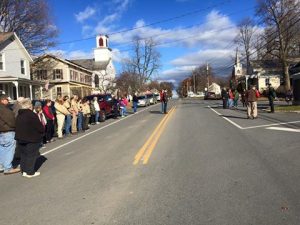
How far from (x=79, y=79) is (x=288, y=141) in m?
63.2

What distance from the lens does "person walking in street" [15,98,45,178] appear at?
32.4ft

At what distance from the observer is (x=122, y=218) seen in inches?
240

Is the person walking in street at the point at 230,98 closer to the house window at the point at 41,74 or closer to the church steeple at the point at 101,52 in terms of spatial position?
the house window at the point at 41,74

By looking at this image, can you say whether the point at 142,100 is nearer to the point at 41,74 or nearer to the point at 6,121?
the point at 41,74

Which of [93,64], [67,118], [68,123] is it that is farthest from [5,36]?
[93,64]

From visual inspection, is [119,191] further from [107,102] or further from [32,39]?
[32,39]

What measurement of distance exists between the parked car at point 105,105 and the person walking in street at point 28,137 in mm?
18005

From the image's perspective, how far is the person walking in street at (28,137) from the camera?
32.4 ft

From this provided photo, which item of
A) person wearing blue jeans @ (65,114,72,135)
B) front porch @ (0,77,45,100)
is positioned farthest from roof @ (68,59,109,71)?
person wearing blue jeans @ (65,114,72,135)

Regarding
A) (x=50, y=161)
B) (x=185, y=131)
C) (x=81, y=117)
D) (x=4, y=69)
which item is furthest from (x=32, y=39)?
(x=50, y=161)

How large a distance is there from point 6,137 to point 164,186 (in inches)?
174

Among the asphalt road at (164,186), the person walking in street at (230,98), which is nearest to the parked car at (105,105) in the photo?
the person walking in street at (230,98)

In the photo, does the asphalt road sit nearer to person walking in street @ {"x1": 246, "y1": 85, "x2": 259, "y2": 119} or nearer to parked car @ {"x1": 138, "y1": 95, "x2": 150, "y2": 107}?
person walking in street @ {"x1": 246, "y1": 85, "x2": 259, "y2": 119}

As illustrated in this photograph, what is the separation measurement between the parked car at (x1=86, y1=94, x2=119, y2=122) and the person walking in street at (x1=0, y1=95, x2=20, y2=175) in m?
17.6
